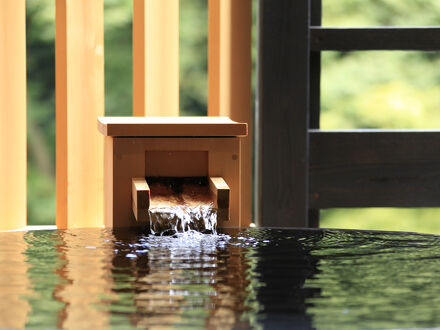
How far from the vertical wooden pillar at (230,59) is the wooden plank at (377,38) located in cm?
24

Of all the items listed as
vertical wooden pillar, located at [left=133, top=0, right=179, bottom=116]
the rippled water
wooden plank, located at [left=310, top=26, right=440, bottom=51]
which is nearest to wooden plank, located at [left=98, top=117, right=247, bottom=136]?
the rippled water

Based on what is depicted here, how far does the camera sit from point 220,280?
1153 millimetres

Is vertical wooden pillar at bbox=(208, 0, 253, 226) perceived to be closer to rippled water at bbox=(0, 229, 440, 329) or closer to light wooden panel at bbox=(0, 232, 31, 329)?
rippled water at bbox=(0, 229, 440, 329)

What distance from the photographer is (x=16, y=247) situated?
4.90 feet

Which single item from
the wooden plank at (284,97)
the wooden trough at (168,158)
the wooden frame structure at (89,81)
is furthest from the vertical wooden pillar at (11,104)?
the wooden trough at (168,158)

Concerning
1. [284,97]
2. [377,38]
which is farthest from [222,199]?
[377,38]

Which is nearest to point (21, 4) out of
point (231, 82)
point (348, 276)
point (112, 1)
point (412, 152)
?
point (231, 82)

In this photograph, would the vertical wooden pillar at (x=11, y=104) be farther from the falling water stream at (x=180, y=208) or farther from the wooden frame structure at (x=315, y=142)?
the falling water stream at (x=180, y=208)

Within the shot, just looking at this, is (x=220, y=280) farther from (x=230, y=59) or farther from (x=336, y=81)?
(x=336, y=81)

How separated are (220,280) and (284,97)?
170 cm

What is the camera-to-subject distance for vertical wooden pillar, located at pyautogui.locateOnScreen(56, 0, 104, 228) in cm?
278

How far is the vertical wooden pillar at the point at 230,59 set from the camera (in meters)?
2.80

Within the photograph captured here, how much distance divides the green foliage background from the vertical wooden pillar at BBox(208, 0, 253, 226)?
8.72 feet

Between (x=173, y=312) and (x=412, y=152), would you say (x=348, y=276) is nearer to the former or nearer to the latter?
(x=173, y=312)
